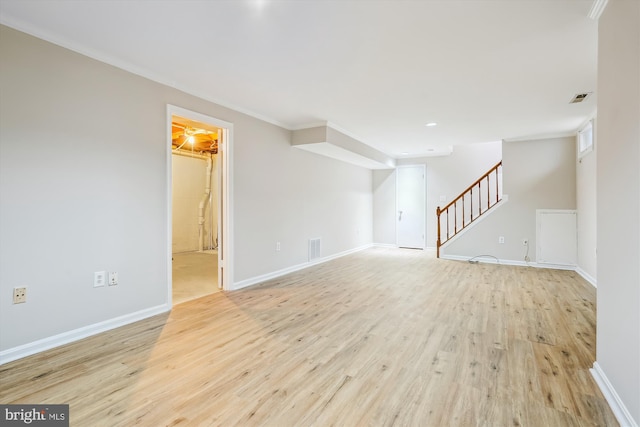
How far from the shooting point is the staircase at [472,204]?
686 cm

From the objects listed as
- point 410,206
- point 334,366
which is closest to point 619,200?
point 334,366

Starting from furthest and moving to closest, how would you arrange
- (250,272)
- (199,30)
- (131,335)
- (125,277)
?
(250,272) < (125,277) < (131,335) < (199,30)

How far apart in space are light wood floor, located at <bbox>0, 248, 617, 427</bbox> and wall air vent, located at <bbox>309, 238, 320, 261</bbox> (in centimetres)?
187

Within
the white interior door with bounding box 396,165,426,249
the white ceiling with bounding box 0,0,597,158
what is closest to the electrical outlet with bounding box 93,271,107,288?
the white ceiling with bounding box 0,0,597,158

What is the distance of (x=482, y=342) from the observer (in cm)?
252

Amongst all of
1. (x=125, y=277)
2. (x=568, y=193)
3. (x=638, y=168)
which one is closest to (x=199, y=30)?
(x=125, y=277)

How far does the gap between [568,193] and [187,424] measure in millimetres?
6598

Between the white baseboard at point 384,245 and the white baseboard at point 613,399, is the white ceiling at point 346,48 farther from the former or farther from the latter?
the white baseboard at point 384,245

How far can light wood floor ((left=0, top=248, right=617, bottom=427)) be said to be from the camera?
1.64 m

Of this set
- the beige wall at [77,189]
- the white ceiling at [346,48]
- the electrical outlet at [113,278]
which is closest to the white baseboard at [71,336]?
the beige wall at [77,189]

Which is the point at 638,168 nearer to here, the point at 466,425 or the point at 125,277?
the point at 466,425

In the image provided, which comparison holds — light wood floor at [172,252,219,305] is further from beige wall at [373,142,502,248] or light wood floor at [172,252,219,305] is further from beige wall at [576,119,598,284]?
beige wall at [576,119,598,284]

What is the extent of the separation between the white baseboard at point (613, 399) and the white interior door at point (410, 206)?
5.78 meters

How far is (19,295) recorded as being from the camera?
222 centimetres
